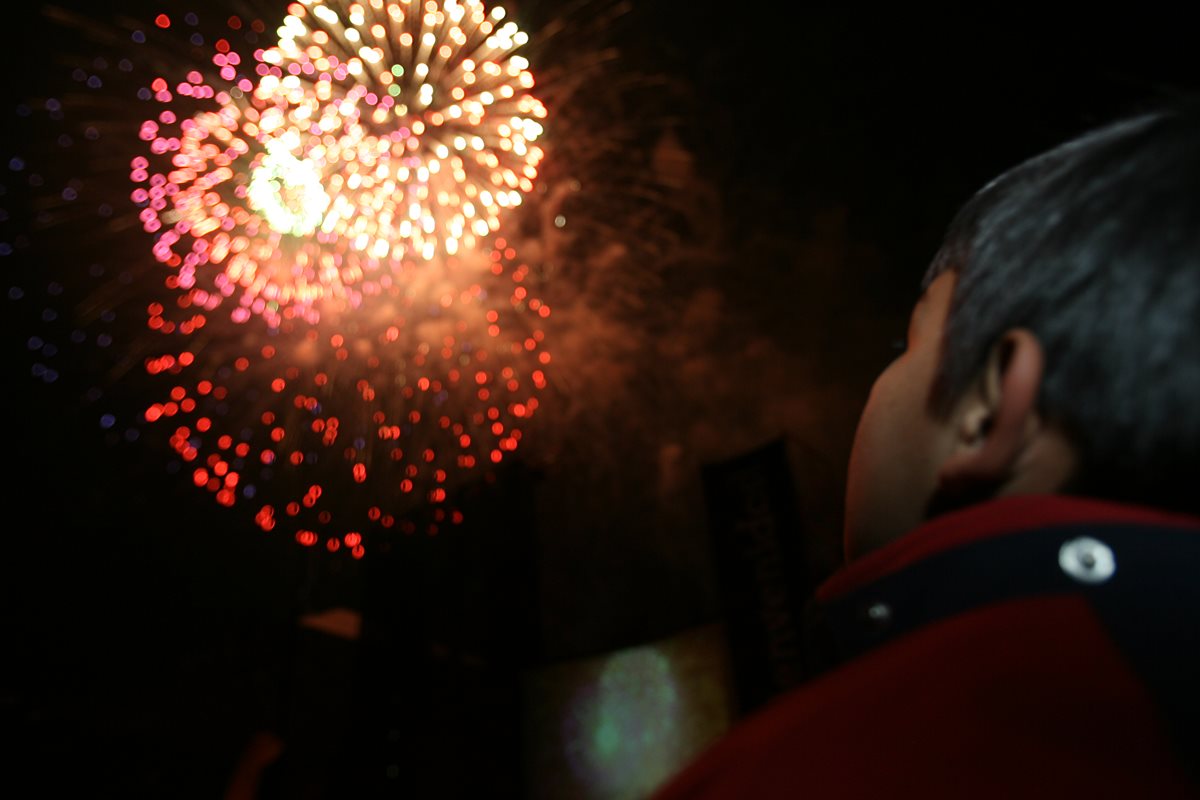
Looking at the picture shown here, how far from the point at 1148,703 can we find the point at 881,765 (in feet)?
0.79

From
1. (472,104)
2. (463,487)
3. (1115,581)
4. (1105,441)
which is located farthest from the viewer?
(463,487)

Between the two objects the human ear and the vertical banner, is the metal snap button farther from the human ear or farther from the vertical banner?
the vertical banner

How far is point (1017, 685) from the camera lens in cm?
71

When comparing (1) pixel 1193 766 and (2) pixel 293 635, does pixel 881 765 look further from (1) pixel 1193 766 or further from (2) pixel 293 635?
(2) pixel 293 635

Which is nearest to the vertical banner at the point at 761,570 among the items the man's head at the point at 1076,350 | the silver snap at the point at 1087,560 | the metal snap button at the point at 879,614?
the man's head at the point at 1076,350

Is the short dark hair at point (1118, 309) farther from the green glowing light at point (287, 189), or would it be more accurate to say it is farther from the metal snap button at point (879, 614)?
the green glowing light at point (287, 189)

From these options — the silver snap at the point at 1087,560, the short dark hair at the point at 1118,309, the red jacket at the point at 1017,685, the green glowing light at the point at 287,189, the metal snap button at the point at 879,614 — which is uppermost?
the short dark hair at the point at 1118,309

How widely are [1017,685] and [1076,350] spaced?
19.5 inches

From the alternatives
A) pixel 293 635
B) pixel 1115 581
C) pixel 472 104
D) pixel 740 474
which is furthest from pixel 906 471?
pixel 293 635

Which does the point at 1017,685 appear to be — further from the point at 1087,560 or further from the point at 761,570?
the point at 761,570

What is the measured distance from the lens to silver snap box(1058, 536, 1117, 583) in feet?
2.60

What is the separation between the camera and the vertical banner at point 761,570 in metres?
6.25

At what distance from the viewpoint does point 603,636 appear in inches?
348

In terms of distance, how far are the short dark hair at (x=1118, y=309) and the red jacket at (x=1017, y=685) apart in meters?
0.15
